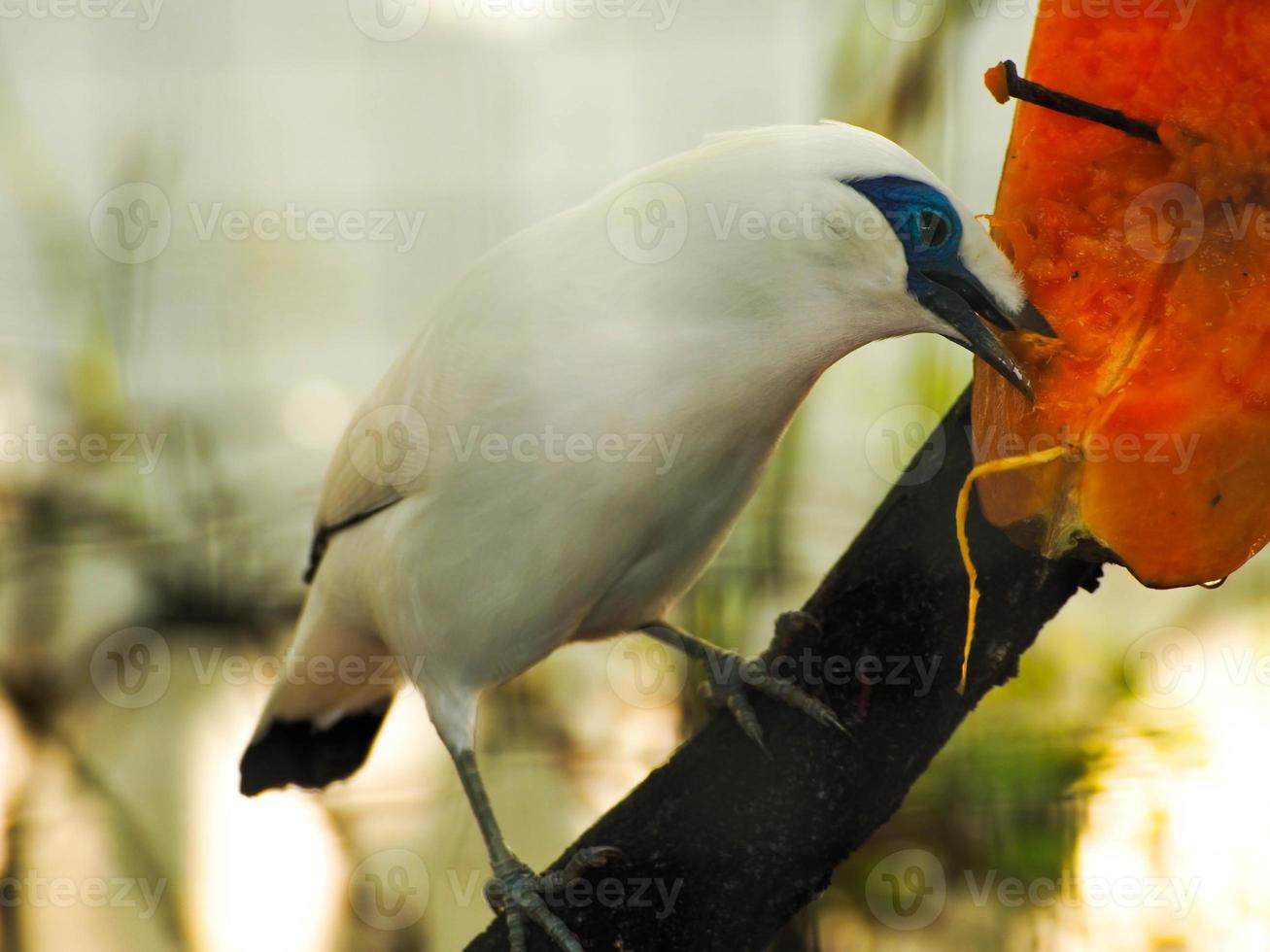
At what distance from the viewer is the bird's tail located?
972 millimetres

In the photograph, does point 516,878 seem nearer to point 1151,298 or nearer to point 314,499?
point 314,499

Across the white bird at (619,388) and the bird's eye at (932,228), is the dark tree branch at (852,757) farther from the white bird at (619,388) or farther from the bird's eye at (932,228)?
the bird's eye at (932,228)

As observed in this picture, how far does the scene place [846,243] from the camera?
65 cm

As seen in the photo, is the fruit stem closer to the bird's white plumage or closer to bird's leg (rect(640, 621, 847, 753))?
the bird's white plumage

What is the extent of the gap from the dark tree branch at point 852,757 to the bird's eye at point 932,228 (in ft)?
0.53

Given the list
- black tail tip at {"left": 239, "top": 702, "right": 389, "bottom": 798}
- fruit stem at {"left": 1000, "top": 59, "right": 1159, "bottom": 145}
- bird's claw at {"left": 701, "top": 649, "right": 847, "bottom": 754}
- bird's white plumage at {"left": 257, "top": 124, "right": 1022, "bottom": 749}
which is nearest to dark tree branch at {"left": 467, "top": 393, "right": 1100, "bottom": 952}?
bird's claw at {"left": 701, "top": 649, "right": 847, "bottom": 754}

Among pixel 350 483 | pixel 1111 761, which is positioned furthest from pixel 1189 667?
pixel 350 483

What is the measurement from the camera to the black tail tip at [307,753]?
1.02 metres

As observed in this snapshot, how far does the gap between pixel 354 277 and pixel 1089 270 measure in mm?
560

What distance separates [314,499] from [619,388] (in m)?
0.44

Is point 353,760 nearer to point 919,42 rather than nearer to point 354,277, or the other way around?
point 354,277

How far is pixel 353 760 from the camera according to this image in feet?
3.48

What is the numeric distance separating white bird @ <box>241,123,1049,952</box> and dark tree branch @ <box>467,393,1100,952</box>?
31mm

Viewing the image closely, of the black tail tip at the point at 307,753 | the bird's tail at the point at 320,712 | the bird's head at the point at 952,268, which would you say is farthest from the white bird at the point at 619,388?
the black tail tip at the point at 307,753
